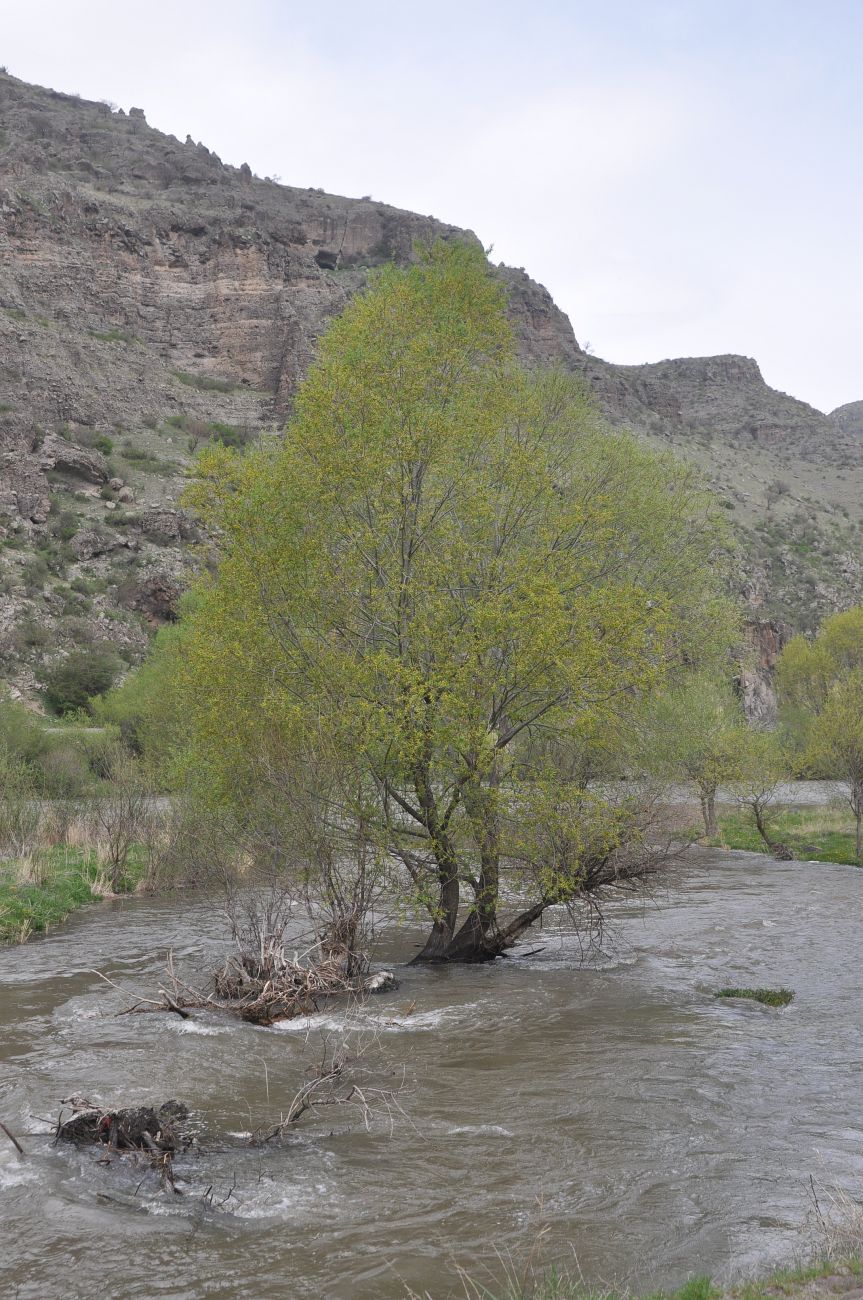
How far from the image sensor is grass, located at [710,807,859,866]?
1204 inches

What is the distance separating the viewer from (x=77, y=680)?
48562mm

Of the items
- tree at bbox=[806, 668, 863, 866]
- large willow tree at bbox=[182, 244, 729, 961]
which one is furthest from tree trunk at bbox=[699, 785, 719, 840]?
large willow tree at bbox=[182, 244, 729, 961]

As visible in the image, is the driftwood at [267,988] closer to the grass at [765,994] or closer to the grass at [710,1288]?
the grass at [765,994]

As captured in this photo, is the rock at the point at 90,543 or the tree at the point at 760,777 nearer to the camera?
the tree at the point at 760,777

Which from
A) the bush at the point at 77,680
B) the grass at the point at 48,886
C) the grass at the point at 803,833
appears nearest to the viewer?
the grass at the point at 48,886

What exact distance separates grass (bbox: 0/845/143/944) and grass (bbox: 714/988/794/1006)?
1143cm

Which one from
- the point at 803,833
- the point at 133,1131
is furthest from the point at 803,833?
the point at 133,1131

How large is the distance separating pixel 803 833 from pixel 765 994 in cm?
2230

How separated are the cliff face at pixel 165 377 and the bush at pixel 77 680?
1.18 metres

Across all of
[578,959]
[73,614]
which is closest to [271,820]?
[578,959]

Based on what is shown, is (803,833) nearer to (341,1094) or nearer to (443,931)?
(443,931)

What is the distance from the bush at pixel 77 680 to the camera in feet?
157

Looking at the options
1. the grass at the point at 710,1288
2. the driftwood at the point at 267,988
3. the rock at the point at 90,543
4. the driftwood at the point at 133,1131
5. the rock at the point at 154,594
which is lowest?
the driftwood at the point at 267,988

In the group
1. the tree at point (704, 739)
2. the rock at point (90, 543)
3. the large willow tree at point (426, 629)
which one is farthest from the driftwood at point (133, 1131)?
the rock at point (90, 543)
